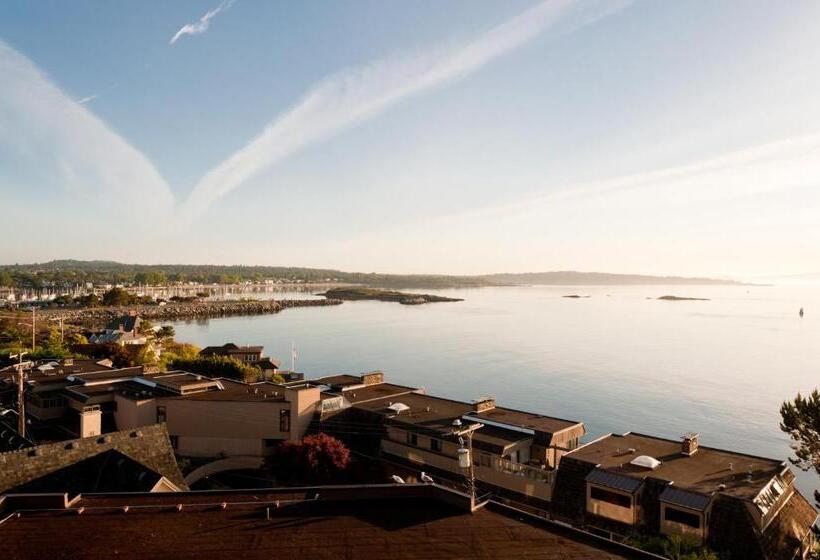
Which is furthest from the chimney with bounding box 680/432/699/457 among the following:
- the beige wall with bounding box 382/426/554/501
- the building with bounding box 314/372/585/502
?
the beige wall with bounding box 382/426/554/501

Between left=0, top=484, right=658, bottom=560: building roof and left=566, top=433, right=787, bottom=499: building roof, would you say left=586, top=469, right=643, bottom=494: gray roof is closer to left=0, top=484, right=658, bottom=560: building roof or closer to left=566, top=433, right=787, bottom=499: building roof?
left=566, top=433, right=787, bottom=499: building roof

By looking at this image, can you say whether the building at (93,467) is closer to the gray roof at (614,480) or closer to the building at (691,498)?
the building at (691,498)

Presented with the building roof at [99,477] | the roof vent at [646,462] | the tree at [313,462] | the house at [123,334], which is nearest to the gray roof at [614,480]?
the roof vent at [646,462]

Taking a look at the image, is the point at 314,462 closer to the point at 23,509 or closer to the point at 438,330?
the point at 23,509

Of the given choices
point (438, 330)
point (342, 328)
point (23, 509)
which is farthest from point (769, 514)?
point (342, 328)

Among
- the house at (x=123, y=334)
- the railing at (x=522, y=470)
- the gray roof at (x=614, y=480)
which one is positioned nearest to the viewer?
the gray roof at (x=614, y=480)

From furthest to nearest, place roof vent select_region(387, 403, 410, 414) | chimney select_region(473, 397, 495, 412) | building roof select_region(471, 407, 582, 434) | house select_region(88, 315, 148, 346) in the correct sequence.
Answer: house select_region(88, 315, 148, 346) < roof vent select_region(387, 403, 410, 414) < chimney select_region(473, 397, 495, 412) < building roof select_region(471, 407, 582, 434)
